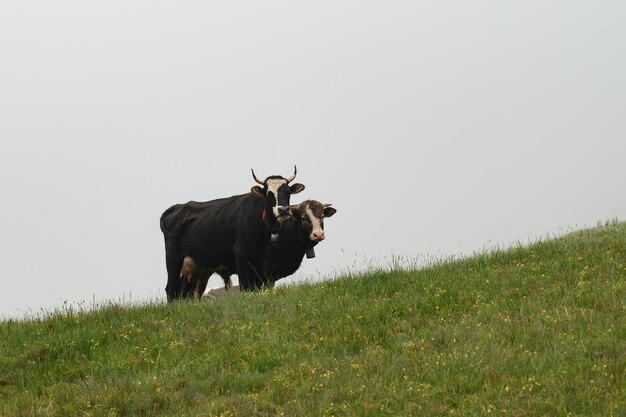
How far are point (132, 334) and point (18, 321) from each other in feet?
6.85

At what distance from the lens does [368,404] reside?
845 centimetres

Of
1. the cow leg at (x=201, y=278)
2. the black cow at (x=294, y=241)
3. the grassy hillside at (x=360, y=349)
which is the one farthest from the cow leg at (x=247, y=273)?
the grassy hillside at (x=360, y=349)

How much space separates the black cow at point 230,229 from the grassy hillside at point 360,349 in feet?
18.1

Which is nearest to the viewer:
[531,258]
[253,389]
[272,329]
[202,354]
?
[253,389]

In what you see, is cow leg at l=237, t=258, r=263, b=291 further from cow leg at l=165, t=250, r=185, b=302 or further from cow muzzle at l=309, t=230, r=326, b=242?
cow leg at l=165, t=250, r=185, b=302

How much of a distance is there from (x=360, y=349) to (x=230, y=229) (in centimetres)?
1016

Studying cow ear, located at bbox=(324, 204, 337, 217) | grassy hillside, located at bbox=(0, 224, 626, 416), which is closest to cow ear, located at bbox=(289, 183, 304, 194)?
cow ear, located at bbox=(324, 204, 337, 217)

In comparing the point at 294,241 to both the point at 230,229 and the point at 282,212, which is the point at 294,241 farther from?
the point at 230,229

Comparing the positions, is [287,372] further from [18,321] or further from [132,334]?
[18,321]

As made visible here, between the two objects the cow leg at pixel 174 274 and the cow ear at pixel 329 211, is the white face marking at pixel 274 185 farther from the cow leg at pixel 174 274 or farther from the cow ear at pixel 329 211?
the cow leg at pixel 174 274

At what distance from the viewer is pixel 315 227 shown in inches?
778

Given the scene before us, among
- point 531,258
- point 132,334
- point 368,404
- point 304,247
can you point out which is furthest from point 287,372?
point 304,247

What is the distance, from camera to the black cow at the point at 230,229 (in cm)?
1930

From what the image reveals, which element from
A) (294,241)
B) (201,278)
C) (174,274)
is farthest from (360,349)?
(174,274)
